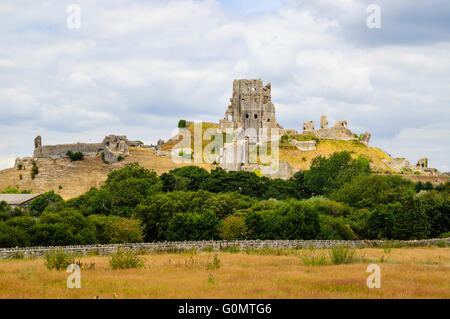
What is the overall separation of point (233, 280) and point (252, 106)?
9793 centimetres

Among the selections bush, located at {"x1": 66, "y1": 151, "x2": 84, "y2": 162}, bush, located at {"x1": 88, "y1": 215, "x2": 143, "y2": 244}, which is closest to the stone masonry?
bush, located at {"x1": 66, "y1": 151, "x2": 84, "y2": 162}

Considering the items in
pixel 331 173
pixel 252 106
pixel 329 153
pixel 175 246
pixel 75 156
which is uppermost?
pixel 252 106

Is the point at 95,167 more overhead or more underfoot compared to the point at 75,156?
more underfoot

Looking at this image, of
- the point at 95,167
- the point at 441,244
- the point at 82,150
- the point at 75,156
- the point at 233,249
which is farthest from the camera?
the point at 82,150

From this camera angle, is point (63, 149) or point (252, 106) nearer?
point (63, 149)

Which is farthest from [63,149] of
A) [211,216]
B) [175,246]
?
[175,246]

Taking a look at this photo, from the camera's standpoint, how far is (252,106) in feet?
381

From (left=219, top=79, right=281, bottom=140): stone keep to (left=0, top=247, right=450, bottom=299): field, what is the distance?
3571 inches

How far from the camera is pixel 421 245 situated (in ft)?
129

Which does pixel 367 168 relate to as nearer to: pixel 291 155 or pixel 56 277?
pixel 291 155

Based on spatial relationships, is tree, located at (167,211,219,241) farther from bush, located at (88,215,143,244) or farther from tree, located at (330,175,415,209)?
tree, located at (330,175,415,209)

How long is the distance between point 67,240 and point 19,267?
1456 cm

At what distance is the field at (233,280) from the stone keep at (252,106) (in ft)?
298

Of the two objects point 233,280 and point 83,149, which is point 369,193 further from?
point 83,149
